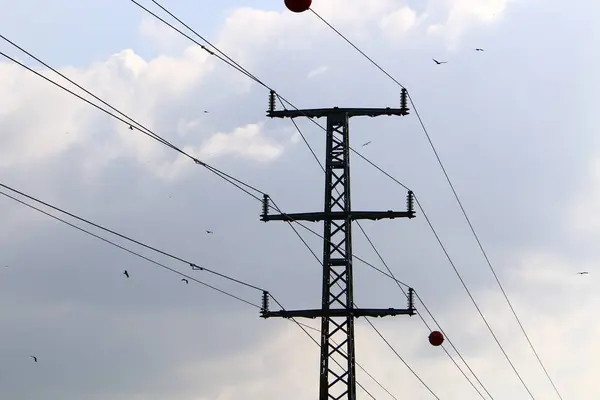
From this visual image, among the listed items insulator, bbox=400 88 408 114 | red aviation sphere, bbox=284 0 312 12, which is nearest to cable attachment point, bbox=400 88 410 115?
insulator, bbox=400 88 408 114

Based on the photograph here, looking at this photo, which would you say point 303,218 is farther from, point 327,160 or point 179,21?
point 179,21

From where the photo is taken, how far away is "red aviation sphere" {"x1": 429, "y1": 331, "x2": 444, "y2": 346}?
134 ft

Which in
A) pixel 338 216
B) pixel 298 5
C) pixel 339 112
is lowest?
pixel 298 5

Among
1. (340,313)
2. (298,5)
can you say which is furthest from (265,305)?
(298,5)

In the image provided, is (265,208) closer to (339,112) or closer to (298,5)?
(339,112)

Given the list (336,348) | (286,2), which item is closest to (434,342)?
(336,348)

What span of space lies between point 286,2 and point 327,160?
56.7 feet

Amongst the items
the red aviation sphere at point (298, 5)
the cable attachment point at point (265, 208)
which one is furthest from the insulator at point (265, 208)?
the red aviation sphere at point (298, 5)

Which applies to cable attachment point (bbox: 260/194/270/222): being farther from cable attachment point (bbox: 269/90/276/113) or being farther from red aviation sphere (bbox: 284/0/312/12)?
red aviation sphere (bbox: 284/0/312/12)

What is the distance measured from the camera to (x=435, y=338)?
40875 millimetres

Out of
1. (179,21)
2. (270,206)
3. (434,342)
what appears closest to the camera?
(179,21)

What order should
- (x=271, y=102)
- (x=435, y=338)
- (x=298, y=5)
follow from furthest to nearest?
(x=271, y=102) → (x=435, y=338) → (x=298, y=5)

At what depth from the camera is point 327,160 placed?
43219 mm

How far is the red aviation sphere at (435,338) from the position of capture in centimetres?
4073
